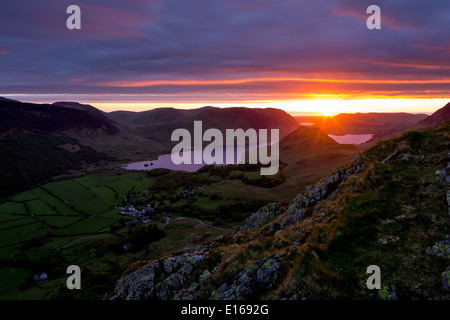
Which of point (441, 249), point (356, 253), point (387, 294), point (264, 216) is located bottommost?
point (264, 216)

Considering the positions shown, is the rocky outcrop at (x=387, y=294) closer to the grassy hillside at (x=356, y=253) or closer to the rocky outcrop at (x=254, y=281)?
the grassy hillside at (x=356, y=253)

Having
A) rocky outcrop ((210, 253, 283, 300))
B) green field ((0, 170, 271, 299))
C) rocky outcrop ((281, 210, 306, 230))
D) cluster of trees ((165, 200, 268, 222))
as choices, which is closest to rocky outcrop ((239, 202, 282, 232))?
rocky outcrop ((281, 210, 306, 230))

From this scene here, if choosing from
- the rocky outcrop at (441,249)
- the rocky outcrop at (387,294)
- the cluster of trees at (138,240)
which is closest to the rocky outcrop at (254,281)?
the rocky outcrop at (387,294)

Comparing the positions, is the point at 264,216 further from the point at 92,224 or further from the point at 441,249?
the point at 92,224

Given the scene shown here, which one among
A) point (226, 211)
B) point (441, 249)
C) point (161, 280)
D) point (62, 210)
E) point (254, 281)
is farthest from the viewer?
point (62, 210)

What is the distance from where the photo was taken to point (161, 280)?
17453 mm

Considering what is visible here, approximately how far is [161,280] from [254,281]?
8.47m

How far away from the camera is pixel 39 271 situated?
60.5 metres

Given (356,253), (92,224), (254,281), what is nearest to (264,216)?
(356,253)

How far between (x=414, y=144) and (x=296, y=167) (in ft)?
362

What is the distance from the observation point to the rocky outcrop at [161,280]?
53.1 ft
